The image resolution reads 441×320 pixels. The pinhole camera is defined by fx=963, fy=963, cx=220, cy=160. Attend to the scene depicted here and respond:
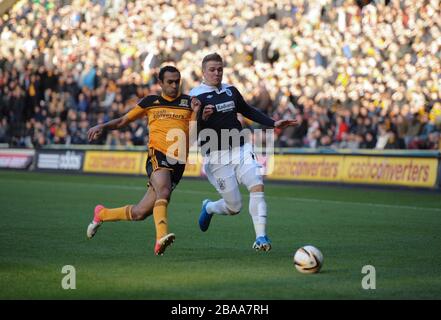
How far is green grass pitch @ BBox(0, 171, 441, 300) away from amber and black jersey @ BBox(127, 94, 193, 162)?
1253 mm

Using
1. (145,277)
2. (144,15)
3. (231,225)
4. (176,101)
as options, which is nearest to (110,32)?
(144,15)

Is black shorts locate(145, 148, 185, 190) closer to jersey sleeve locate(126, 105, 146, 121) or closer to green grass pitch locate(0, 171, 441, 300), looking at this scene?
jersey sleeve locate(126, 105, 146, 121)

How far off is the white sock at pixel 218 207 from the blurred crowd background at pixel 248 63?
1259cm

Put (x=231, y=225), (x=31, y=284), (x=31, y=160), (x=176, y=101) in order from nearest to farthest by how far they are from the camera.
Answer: (x=31, y=284)
(x=176, y=101)
(x=231, y=225)
(x=31, y=160)

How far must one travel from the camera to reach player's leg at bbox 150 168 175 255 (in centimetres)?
1077

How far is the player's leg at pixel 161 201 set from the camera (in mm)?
10766

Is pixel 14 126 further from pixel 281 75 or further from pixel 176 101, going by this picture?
pixel 176 101

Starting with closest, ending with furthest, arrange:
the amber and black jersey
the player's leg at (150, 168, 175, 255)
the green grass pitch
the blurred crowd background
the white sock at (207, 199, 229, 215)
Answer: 1. the green grass pitch
2. the player's leg at (150, 168, 175, 255)
3. the amber and black jersey
4. the white sock at (207, 199, 229, 215)
5. the blurred crowd background

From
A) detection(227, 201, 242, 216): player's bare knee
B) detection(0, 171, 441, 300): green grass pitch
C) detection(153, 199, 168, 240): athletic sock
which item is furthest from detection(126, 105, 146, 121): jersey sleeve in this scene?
detection(227, 201, 242, 216): player's bare knee

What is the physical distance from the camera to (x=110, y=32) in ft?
113

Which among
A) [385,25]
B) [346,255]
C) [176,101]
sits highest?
[385,25]

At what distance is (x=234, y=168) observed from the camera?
12.0 m

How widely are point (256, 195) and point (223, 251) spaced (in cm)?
79

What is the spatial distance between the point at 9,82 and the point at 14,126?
173 cm
